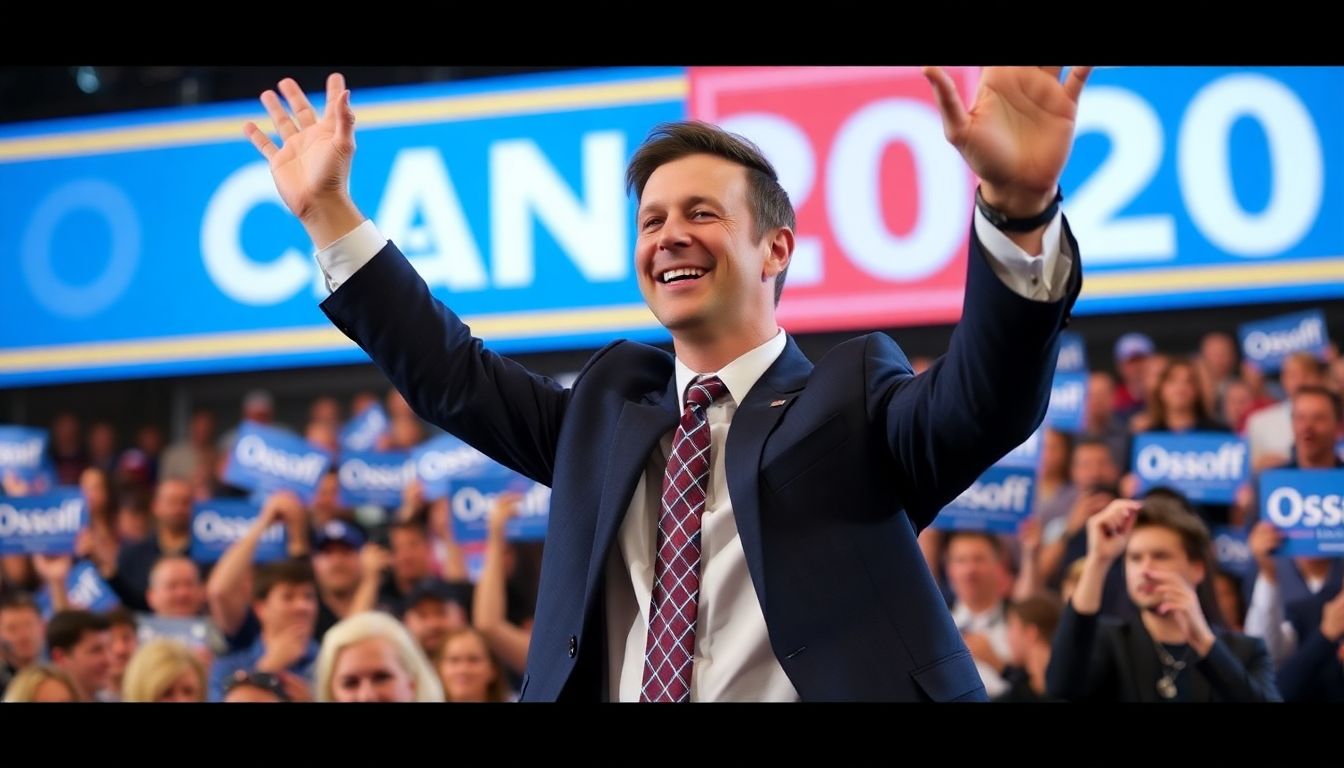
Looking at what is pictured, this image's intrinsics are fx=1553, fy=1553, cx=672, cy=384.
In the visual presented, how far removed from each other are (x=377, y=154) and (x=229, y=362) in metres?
0.97

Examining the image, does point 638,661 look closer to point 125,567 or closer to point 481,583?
point 481,583

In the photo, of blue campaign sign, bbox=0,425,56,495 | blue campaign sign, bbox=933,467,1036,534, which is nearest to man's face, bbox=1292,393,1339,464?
blue campaign sign, bbox=933,467,1036,534

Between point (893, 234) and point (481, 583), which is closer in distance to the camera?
point (481, 583)

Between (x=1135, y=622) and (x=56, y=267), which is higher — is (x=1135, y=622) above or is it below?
below

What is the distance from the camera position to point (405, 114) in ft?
19.0

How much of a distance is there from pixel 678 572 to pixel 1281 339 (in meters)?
3.67

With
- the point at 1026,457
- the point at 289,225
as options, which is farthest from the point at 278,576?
the point at 1026,457

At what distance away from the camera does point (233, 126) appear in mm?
5957

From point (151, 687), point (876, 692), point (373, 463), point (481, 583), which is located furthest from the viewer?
point (373, 463)

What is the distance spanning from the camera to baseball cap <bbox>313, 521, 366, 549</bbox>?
15.5 ft

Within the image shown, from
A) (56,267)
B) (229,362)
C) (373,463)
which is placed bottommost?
(373,463)

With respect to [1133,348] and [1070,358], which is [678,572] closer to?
[1070,358]

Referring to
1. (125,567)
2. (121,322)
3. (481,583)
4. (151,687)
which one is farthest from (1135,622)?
(121,322)

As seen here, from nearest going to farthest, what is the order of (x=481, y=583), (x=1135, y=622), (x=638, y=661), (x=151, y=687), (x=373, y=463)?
(x=638, y=661) → (x=1135, y=622) → (x=151, y=687) → (x=481, y=583) → (x=373, y=463)
